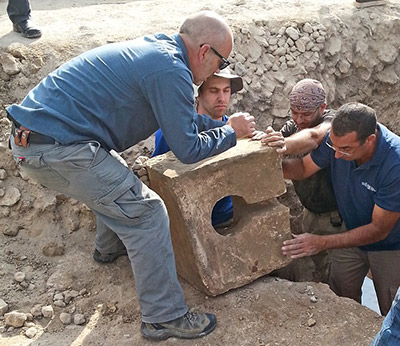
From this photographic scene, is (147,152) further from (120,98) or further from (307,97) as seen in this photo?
(120,98)

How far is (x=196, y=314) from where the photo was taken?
340 cm

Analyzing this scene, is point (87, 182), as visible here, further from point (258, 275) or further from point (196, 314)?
point (258, 275)

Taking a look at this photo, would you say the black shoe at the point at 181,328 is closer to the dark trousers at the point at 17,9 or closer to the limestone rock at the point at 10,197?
the limestone rock at the point at 10,197

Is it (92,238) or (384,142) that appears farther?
(92,238)

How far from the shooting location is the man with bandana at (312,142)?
4016 mm

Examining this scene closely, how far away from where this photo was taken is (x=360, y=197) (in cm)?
391

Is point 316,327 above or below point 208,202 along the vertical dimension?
below

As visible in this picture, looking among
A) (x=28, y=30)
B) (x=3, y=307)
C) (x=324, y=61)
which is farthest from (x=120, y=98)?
(x=324, y=61)

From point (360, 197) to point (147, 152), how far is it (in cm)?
186

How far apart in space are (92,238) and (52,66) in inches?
62.8

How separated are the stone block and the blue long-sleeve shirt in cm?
33

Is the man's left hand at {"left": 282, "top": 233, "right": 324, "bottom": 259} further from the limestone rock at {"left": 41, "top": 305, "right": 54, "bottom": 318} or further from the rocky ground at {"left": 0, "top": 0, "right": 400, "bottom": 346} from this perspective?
the limestone rock at {"left": 41, "top": 305, "right": 54, "bottom": 318}

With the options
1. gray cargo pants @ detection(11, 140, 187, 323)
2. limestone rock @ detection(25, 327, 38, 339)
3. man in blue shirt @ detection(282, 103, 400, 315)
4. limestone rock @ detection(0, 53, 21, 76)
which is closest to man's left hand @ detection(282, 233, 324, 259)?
man in blue shirt @ detection(282, 103, 400, 315)

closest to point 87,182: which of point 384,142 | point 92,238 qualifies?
point 92,238
